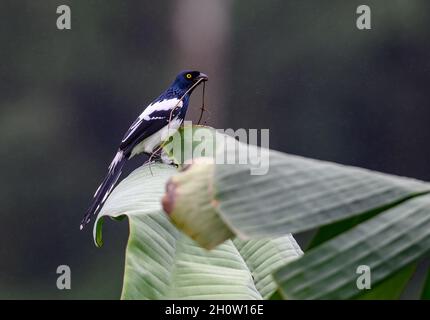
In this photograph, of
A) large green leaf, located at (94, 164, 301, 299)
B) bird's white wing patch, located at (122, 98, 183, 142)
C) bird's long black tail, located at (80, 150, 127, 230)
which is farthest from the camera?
bird's white wing patch, located at (122, 98, 183, 142)

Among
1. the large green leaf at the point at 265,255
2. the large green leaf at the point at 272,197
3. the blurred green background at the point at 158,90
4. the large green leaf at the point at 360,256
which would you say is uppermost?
the large green leaf at the point at 272,197

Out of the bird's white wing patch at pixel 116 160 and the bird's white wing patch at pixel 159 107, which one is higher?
the bird's white wing patch at pixel 159 107

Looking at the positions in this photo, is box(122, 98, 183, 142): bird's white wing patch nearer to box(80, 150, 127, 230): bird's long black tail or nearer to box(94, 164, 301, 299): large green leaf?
box(80, 150, 127, 230): bird's long black tail

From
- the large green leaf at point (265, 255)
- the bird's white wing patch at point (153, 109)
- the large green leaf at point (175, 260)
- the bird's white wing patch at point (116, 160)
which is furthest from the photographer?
the bird's white wing patch at point (153, 109)

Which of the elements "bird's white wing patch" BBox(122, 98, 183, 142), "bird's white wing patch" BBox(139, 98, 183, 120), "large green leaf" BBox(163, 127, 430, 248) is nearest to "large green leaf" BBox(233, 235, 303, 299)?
"large green leaf" BBox(163, 127, 430, 248)

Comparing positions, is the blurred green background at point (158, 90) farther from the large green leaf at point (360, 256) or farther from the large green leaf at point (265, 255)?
the large green leaf at point (360, 256)

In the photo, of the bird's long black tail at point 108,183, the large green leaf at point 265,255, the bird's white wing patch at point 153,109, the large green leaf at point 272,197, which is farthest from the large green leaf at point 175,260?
the bird's white wing patch at point 153,109

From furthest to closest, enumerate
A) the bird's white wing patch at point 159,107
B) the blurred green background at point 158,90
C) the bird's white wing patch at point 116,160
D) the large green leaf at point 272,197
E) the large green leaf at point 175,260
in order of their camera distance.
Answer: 1. the blurred green background at point 158,90
2. the bird's white wing patch at point 159,107
3. the bird's white wing patch at point 116,160
4. the large green leaf at point 175,260
5. the large green leaf at point 272,197
